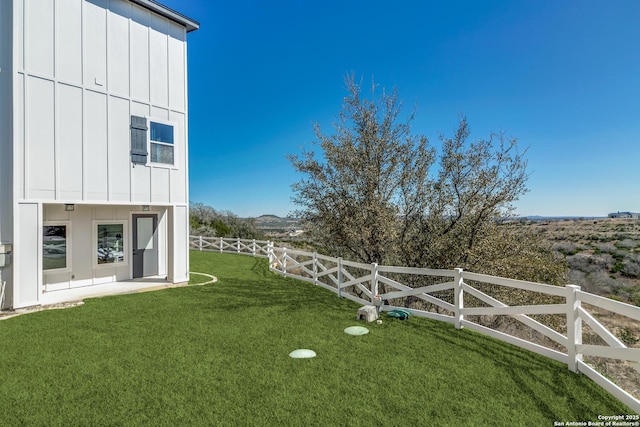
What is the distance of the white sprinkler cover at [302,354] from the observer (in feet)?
15.0

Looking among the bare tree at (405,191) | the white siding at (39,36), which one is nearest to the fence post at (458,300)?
the bare tree at (405,191)

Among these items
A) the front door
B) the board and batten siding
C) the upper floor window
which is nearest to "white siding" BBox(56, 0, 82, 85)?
the board and batten siding

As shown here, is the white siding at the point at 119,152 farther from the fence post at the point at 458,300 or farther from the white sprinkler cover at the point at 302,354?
the fence post at the point at 458,300

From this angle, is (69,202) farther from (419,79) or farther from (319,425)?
(419,79)

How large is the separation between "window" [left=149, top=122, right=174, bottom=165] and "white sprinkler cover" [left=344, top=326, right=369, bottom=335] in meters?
7.47

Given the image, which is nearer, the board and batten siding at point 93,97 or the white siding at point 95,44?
the board and batten siding at point 93,97

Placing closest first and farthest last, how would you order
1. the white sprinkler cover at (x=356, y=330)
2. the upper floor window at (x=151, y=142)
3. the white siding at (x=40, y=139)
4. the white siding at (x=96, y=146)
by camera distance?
1. the white sprinkler cover at (x=356, y=330)
2. the white siding at (x=40, y=139)
3. the white siding at (x=96, y=146)
4. the upper floor window at (x=151, y=142)

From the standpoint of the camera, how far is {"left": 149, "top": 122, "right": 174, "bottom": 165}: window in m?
9.51

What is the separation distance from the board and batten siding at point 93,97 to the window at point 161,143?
178 mm

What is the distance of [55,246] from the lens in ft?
29.2

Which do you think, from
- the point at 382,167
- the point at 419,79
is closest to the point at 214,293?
the point at 382,167

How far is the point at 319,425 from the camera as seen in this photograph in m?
3.03

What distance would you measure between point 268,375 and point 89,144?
773 centimetres

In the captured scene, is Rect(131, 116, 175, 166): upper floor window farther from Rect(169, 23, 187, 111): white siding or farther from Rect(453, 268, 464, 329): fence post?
Rect(453, 268, 464, 329): fence post
